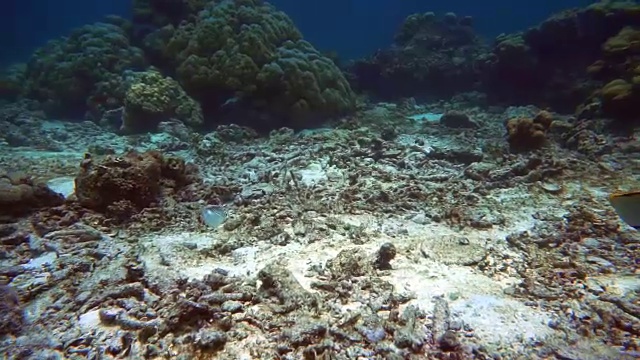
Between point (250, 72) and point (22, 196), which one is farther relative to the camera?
point (250, 72)

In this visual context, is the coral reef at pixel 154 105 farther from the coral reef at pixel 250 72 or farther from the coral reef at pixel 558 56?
the coral reef at pixel 558 56

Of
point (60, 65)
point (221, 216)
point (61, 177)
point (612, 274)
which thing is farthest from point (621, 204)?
point (60, 65)

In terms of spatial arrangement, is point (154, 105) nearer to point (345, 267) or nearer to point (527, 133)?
point (345, 267)

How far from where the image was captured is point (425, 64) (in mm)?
15219

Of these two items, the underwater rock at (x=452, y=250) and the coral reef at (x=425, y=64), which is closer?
the underwater rock at (x=452, y=250)

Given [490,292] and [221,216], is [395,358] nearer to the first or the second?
[490,292]

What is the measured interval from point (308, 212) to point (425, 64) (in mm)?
12199

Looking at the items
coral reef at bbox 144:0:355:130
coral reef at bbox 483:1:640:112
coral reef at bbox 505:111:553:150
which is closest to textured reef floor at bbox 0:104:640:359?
coral reef at bbox 505:111:553:150

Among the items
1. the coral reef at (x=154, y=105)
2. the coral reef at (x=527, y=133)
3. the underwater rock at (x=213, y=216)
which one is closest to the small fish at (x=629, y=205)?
the underwater rock at (x=213, y=216)

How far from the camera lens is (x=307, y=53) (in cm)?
1188

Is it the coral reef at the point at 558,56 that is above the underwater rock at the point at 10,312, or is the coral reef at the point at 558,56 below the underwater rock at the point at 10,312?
above

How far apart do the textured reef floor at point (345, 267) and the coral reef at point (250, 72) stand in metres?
3.75

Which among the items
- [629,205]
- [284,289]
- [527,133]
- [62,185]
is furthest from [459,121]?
[62,185]

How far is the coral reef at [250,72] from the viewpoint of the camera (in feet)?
33.5
